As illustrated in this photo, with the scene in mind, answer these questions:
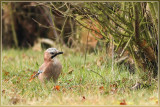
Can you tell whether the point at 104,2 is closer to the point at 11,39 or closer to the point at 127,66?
the point at 127,66

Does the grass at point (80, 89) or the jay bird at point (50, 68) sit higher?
the jay bird at point (50, 68)

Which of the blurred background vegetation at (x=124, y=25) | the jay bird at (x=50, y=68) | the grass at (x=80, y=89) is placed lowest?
the grass at (x=80, y=89)

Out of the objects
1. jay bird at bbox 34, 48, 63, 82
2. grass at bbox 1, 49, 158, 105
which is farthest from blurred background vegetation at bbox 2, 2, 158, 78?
jay bird at bbox 34, 48, 63, 82

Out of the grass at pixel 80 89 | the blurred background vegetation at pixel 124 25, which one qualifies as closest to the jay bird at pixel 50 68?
the grass at pixel 80 89

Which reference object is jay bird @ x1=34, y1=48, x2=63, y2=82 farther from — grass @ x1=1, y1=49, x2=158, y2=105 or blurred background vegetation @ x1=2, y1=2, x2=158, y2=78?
blurred background vegetation @ x1=2, y1=2, x2=158, y2=78

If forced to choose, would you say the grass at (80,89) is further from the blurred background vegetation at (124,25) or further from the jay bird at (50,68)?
the blurred background vegetation at (124,25)

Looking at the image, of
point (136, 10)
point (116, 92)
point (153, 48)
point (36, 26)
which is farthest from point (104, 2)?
point (36, 26)

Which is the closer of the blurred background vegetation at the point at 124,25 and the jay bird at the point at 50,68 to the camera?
the blurred background vegetation at the point at 124,25

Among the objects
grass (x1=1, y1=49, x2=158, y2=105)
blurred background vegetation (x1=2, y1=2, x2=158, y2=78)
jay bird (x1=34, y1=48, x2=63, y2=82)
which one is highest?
blurred background vegetation (x1=2, y1=2, x2=158, y2=78)


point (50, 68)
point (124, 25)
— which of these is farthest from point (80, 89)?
point (124, 25)

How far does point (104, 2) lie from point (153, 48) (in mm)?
1205

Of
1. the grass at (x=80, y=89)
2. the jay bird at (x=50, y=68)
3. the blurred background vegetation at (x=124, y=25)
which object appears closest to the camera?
the grass at (x=80, y=89)

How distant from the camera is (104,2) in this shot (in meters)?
5.18

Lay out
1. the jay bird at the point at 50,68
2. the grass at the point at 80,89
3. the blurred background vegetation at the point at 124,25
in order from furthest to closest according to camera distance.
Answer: the jay bird at the point at 50,68
the blurred background vegetation at the point at 124,25
the grass at the point at 80,89
